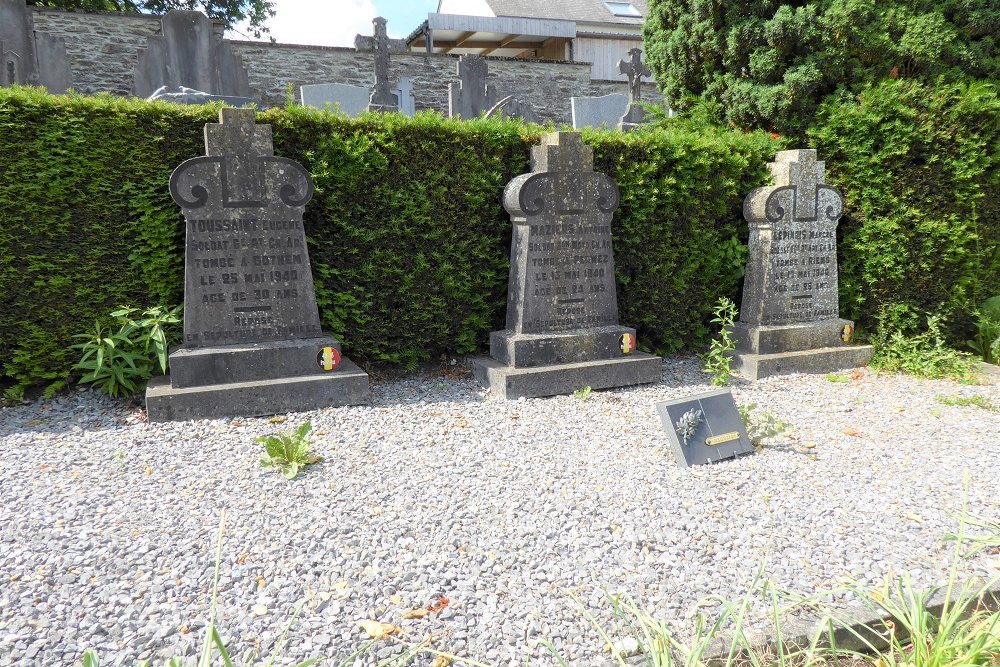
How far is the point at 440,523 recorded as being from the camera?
113 inches

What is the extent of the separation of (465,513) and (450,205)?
9.76 feet

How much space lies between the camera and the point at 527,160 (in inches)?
217

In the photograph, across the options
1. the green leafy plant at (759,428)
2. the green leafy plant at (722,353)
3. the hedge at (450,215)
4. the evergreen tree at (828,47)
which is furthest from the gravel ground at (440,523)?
the evergreen tree at (828,47)

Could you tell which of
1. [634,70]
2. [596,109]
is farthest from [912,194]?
[596,109]

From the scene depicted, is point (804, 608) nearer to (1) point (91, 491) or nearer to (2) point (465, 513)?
(2) point (465, 513)

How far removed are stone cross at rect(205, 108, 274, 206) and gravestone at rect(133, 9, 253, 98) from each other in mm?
7857

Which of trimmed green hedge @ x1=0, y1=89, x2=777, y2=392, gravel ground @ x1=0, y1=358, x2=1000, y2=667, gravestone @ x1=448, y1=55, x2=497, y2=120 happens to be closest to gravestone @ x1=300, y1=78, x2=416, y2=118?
gravestone @ x1=448, y1=55, x2=497, y2=120

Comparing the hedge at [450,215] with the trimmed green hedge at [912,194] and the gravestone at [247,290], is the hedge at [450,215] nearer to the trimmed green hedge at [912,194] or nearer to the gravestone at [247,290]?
the trimmed green hedge at [912,194]

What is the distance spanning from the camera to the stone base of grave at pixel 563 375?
4.91m

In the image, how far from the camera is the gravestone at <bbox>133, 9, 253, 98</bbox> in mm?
10914

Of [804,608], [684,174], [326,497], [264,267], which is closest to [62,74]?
[264,267]

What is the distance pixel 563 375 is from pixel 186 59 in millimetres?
9708

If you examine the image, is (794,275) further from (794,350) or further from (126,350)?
(126,350)

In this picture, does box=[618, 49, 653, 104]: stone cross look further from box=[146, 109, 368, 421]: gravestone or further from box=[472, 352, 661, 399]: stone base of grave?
box=[146, 109, 368, 421]: gravestone
